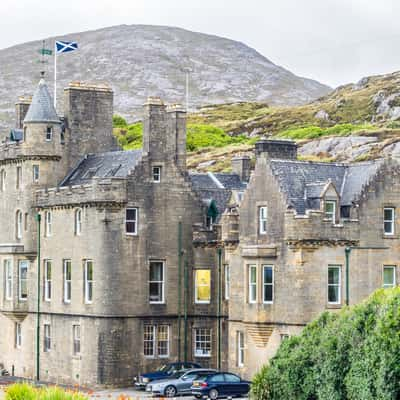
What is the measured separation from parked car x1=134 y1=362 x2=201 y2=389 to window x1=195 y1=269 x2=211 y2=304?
450cm

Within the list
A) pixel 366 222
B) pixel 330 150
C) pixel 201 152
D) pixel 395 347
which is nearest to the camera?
pixel 395 347

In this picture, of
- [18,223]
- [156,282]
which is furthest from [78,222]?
[18,223]

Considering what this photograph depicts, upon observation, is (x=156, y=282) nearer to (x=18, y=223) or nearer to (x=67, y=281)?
(x=67, y=281)

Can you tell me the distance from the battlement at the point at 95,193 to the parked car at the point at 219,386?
37.1 feet

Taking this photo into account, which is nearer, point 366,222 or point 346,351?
point 346,351

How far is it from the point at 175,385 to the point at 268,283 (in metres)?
6.64

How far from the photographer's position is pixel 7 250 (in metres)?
75.3

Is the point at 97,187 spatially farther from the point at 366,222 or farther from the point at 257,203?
the point at 366,222

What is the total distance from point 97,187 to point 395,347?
28.2 metres

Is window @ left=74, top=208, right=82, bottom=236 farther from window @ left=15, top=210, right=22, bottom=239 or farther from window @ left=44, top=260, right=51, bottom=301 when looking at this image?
window @ left=15, top=210, right=22, bottom=239

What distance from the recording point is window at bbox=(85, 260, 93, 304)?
6906 cm

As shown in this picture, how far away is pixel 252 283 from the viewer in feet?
209

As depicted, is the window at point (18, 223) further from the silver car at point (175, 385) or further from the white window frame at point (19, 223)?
the silver car at point (175, 385)

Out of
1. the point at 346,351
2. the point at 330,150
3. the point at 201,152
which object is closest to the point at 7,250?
the point at 346,351
